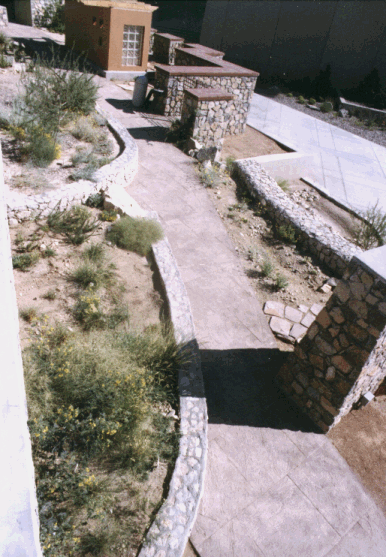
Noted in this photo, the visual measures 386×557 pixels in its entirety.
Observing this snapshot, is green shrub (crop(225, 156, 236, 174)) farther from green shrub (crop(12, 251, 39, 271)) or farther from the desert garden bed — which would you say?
green shrub (crop(12, 251, 39, 271))

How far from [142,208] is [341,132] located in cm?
970

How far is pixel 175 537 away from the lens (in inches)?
144

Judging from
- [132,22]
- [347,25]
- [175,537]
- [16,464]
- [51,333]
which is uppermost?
[347,25]

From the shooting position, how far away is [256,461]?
4602mm

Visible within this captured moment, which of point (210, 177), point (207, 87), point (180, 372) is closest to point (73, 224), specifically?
point (180, 372)

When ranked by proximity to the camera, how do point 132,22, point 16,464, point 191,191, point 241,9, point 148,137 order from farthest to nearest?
point 241,9
point 132,22
point 148,137
point 191,191
point 16,464

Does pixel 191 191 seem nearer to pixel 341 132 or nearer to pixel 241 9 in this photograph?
pixel 341 132

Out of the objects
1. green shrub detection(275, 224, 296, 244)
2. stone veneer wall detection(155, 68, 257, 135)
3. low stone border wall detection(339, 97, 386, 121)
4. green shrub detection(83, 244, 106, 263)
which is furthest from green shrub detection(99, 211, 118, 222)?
low stone border wall detection(339, 97, 386, 121)

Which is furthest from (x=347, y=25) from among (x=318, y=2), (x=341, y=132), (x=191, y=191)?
(x=191, y=191)

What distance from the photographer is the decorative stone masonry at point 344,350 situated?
13.9ft

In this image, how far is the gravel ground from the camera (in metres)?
15.1

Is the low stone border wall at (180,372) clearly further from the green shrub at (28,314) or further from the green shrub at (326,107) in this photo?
the green shrub at (326,107)

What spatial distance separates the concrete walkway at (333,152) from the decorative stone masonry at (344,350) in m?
6.23

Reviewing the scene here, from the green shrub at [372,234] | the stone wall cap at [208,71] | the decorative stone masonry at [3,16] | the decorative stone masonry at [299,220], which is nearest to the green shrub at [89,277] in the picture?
the decorative stone masonry at [299,220]
